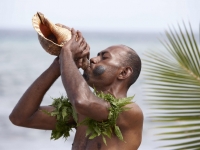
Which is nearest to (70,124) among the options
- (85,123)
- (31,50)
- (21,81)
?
(85,123)

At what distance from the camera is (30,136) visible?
40.6 feet

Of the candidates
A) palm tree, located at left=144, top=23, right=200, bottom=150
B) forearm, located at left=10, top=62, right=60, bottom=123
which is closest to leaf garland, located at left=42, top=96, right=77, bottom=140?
forearm, located at left=10, top=62, right=60, bottom=123

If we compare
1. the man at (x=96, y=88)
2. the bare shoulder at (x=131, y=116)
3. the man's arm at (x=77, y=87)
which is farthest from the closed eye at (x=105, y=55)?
the bare shoulder at (x=131, y=116)

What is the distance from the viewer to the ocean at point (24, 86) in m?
11.7

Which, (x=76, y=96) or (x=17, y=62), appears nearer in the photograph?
(x=76, y=96)

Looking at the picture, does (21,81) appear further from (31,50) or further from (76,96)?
(76,96)

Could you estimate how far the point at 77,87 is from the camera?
3.88 m

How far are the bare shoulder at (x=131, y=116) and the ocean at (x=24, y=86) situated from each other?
222mm

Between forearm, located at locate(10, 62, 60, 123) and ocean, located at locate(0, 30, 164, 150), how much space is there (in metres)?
0.17

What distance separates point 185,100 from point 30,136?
361 inches

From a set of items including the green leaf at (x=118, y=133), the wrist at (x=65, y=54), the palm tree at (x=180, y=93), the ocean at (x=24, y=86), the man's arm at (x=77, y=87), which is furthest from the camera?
the ocean at (x=24, y=86)

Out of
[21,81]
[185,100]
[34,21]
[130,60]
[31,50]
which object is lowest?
[185,100]

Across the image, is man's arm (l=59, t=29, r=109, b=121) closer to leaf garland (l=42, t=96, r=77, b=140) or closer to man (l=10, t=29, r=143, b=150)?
man (l=10, t=29, r=143, b=150)

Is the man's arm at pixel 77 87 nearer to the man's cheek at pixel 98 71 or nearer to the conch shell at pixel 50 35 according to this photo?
the conch shell at pixel 50 35
